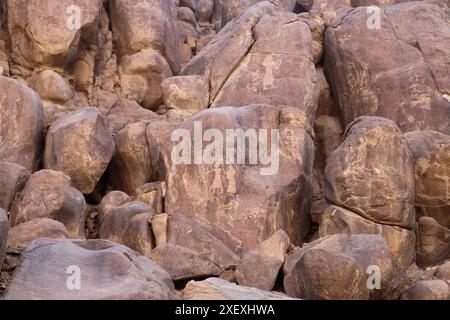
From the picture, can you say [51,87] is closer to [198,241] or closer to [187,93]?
[187,93]

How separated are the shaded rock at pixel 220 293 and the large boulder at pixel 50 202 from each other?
A: 19.5 feet

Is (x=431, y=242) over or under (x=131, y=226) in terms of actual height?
under

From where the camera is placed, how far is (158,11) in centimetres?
2039

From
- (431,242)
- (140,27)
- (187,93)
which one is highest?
(140,27)

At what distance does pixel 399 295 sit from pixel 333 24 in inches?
382

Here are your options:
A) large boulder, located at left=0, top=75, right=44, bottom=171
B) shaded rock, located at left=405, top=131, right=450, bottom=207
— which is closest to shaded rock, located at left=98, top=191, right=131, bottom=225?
large boulder, located at left=0, top=75, right=44, bottom=171

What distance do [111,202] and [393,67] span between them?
25.4 feet

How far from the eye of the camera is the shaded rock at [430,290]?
10.1m

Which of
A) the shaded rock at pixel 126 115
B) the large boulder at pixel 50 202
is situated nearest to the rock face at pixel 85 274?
the large boulder at pixel 50 202

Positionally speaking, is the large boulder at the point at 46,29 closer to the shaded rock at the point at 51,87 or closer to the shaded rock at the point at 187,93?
the shaded rock at the point at 51,87

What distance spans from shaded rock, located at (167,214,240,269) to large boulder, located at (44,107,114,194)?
265 cm

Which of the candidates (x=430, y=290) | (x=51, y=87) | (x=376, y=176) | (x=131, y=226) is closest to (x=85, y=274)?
(x=430, y=290)

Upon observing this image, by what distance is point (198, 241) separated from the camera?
41.2ft
